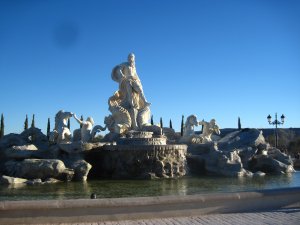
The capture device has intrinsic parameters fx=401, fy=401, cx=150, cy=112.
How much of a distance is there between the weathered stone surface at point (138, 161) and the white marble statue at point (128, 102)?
3.77 meters

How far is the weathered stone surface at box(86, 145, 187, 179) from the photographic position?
742 inches

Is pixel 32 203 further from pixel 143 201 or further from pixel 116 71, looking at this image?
pixel 116 71

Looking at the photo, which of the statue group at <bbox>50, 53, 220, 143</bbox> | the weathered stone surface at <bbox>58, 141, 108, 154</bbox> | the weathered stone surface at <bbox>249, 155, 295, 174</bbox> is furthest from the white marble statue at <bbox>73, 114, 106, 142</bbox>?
the weathered stone surface at <bbox>249, 155, 295, 174</bbox>

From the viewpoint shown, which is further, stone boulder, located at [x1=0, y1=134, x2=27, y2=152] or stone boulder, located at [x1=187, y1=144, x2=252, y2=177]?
stone boulder, located at [x1=187, y1=144, x2=252, y2=177]

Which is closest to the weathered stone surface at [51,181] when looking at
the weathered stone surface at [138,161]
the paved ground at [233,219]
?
the weathered stone surface at [138,161]

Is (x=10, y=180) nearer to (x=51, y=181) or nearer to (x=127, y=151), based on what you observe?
(x=51, y=181)

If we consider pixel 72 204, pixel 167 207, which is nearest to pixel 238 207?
pixel 167 207

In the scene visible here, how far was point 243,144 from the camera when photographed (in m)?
23.6

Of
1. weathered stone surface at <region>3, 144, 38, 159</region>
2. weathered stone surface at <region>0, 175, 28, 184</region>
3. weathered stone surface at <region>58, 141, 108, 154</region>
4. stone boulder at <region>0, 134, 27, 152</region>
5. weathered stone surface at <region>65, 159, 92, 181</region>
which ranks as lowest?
weathered stone surface at <region>0, 175, 28, 184</region>

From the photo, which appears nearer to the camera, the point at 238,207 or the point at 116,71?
the point at 238,207

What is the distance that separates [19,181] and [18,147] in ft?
10.3

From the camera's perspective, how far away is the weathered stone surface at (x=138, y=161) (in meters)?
18.9

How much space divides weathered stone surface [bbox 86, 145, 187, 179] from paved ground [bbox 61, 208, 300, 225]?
1079cm

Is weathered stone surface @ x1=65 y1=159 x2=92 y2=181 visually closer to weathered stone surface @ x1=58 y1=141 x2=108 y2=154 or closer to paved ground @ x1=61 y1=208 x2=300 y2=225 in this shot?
weathered stone surface @ x1=58 y1=141 x2=108 y2=154
